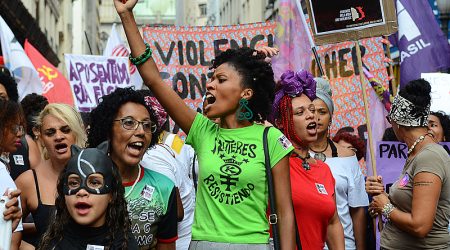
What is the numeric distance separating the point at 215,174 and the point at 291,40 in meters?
5.43

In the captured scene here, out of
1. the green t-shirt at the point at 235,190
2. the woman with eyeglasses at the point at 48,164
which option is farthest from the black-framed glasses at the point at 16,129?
the green t-shirt at the point at 235,190

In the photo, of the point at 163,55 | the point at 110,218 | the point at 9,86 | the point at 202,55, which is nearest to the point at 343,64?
the point at 202,55

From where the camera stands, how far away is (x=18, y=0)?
24.0 metres

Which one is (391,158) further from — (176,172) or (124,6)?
(124,6)

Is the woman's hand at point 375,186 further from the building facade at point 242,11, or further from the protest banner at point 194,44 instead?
the building facade at point 242,11

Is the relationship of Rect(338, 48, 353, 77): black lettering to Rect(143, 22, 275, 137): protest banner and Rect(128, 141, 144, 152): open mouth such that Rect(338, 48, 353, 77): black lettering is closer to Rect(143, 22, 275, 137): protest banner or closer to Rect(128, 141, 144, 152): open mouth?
Rect(143, 22, 275, 137): protest banner

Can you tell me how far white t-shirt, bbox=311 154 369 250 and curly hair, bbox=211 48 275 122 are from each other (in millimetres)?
1478

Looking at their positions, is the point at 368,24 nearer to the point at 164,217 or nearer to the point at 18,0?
the point at 164,217

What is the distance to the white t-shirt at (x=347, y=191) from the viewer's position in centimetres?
584

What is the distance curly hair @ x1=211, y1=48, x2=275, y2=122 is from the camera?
4363 millimetres

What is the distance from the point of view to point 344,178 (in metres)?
5.86

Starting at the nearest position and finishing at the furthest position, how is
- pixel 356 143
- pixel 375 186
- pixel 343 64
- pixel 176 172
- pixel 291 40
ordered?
pixel 375 186
pixel 176 172
pixel 356 143
pixel 291 40
pixel 343 64

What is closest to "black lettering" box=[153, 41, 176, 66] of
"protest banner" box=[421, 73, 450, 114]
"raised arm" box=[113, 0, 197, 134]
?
"protest banner" box=[421, 73, 450, 114]

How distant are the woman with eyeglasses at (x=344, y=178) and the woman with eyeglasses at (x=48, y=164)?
1702 millimetres
